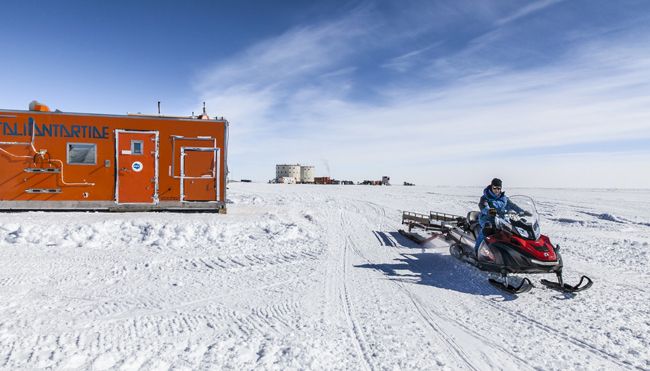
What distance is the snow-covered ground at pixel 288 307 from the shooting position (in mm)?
3484

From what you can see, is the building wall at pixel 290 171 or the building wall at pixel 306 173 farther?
the building wall at pixel 306 173

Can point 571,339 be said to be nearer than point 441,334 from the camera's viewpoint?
Yes

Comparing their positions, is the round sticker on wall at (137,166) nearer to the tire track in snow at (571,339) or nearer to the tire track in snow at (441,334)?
the tire track in snow at (441,334)

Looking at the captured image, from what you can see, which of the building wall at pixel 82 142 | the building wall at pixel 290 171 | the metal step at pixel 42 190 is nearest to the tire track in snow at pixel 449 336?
the building wall at pixel 82 142

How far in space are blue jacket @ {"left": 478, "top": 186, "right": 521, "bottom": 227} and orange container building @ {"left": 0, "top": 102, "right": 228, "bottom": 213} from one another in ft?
29.2

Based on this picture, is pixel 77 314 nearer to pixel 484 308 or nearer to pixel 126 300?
pixel 126 300

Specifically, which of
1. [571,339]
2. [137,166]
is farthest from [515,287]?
[137,166]

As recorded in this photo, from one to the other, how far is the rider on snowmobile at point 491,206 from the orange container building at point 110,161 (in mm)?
8903

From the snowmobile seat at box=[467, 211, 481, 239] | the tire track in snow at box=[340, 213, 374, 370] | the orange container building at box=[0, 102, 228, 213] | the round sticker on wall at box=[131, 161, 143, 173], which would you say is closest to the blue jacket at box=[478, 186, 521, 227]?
the snowmobile seat at box=[467, 211, 481, 239]

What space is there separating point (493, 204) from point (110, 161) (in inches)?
471

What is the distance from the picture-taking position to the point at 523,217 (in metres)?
6.41

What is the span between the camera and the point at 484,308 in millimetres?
4977

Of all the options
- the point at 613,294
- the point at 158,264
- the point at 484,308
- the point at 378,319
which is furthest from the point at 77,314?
the point at 613,294

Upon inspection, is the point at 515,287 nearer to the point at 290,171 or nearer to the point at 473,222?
the point at 473,222
